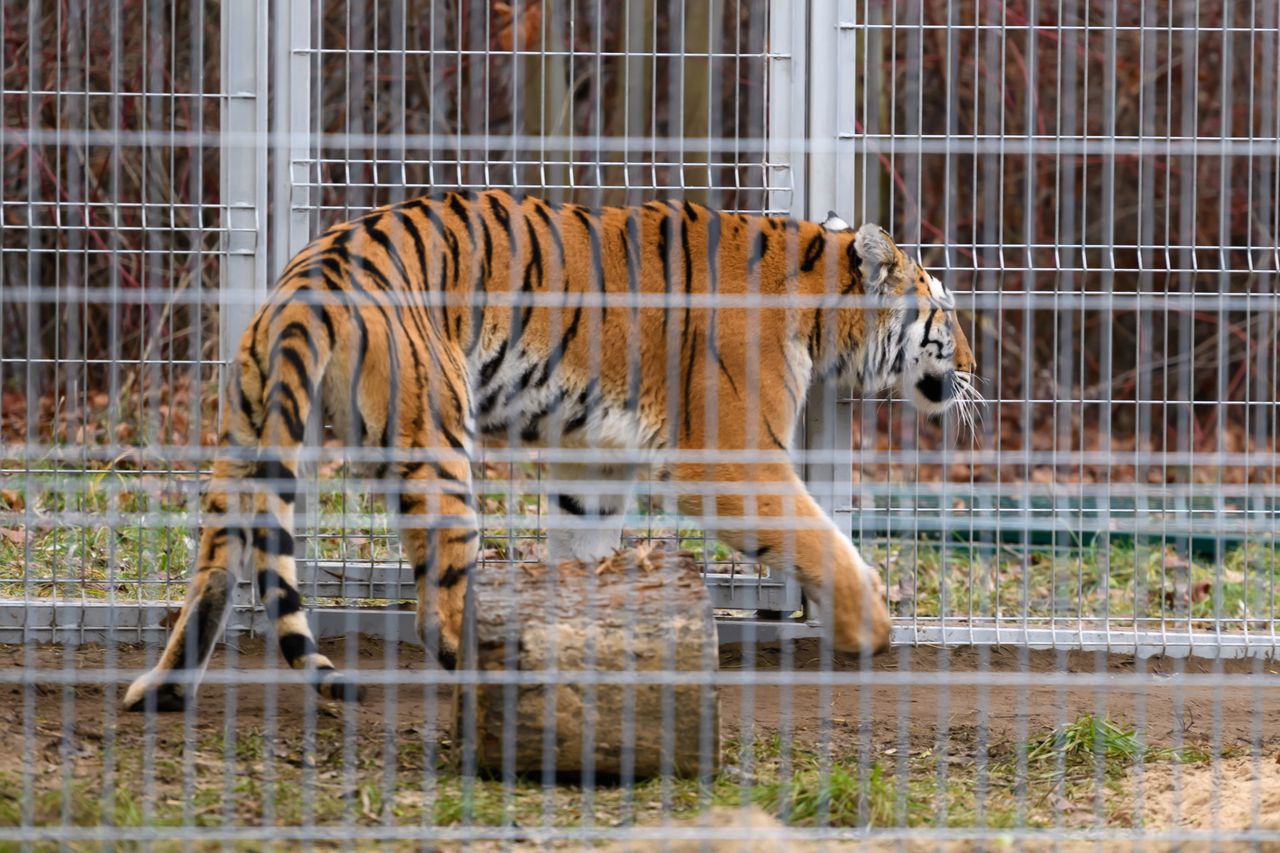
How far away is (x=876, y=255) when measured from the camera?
15.6ft

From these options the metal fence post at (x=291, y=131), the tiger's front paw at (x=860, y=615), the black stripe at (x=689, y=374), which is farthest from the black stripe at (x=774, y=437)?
the metal fence post at (x=291, y=131)

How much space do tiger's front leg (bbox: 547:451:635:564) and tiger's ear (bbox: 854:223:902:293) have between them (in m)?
0.88

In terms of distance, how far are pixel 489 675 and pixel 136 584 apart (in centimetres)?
205

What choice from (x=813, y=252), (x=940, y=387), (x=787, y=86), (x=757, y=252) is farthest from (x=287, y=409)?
(x=940, y=387)

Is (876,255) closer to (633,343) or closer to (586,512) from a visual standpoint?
(633,343)

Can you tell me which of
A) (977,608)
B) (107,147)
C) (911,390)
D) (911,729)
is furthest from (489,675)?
(107,147)

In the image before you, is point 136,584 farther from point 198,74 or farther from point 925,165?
point 925,165

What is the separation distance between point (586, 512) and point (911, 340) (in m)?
1.08

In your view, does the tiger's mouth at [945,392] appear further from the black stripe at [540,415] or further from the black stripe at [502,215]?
the black stripe at [502,215]

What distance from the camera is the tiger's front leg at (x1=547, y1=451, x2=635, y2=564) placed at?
4.97m

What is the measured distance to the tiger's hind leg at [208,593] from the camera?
3994 mm

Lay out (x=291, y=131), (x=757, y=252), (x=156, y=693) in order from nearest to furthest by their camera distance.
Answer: (x=156, y=693) → (x=757, y=252) → (x=291, y=131)

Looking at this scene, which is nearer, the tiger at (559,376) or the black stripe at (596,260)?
the tiger at (559,376)

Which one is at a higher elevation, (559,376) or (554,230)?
(554,230)
